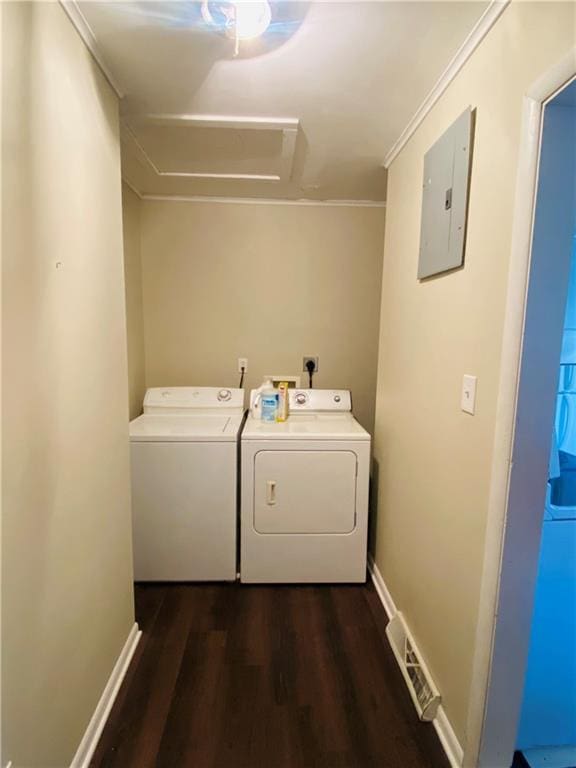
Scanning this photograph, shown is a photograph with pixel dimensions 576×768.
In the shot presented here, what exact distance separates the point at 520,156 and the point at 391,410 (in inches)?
45.9

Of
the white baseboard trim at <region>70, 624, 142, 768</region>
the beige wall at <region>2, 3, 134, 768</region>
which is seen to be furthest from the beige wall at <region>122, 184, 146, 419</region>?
the white baseboard trim at <region>70, 624, 142, 768</region>

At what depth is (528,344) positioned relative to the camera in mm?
886

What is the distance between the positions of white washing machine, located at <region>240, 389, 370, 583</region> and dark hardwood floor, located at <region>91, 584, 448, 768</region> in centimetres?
13

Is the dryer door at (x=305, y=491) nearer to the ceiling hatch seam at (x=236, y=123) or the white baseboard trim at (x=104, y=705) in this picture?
the white baseboard trim at (x=104, y=705)

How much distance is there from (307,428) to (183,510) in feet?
2.53

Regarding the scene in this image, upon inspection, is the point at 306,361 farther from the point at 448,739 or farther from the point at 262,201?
the point at 448,739

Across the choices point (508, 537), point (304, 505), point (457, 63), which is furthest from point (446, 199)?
point (304, 505)

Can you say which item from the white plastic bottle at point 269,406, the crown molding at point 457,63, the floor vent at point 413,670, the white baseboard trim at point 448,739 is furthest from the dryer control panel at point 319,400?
the white baseboard trim at point 448,739

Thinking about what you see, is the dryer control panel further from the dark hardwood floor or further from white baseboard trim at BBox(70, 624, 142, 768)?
white baseboard trim at BBox(70, 624, 142, 768)

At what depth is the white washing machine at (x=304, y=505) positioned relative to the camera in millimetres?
1861

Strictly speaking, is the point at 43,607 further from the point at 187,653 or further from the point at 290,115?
the point at 290,115

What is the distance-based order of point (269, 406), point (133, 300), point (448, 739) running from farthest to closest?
point (133, 300)
point (269, 406)
point (448, 739)

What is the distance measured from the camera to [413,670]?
54.8 inches

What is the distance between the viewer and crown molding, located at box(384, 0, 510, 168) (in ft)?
3.13
